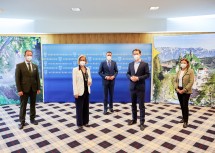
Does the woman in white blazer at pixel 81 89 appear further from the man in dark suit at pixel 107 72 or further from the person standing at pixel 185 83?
the person standing at pixel 185 83

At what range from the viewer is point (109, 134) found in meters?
3.72

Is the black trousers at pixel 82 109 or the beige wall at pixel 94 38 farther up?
the beige wall at pixel 94 38

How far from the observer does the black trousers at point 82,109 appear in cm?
393

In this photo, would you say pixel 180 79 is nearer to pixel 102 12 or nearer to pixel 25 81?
pixel 102 12

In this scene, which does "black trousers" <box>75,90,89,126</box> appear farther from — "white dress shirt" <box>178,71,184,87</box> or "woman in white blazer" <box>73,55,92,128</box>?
"white dress shirt" <box>178,71,184,87</box>

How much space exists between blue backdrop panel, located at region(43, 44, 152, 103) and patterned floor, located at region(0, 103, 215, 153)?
92 centimetres

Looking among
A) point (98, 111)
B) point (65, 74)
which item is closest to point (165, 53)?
point (98, 111)

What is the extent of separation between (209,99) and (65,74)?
435 cm

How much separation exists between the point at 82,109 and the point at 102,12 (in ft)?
7.96

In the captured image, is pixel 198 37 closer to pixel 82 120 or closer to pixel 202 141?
pixel 202 141

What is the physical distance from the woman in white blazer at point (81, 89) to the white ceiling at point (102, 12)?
1273mm

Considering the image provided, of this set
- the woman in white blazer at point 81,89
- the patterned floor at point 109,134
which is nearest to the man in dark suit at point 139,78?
the patterned floor at point 109,134

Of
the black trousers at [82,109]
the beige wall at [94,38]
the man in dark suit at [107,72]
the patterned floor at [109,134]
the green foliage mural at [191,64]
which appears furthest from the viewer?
the beige wall at [94,38]

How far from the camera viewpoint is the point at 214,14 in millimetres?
4945
